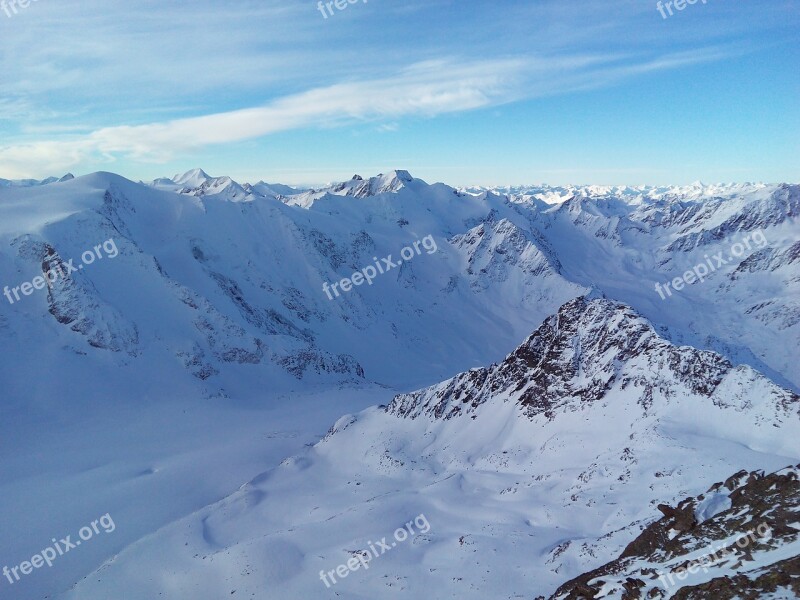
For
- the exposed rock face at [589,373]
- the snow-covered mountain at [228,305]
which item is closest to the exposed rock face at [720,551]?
the exposed rock face at [589,373]

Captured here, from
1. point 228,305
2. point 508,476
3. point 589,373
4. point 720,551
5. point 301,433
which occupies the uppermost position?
point 228,305

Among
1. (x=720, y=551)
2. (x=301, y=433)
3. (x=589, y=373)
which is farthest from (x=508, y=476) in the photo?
(x=301, y=433)

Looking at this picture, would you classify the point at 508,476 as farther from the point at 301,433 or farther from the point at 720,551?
the point at 301,433

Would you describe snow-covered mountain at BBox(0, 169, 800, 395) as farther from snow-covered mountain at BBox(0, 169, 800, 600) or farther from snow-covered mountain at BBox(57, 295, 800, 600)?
snow-covered mountain at BBox(57, 295, 800, 600)

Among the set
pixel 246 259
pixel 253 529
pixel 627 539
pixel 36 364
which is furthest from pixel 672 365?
pixel 246 259

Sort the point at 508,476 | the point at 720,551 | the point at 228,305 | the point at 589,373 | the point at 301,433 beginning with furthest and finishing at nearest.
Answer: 1. the point at 228,305
2. the point at 301,433
3. the point at 589,373
4. the point at 508,476
5. the point at 720,551

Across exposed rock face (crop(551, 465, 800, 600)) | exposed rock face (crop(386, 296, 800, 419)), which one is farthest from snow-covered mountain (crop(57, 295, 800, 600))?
exposed rock face (crop(551, 465, 800, 600))

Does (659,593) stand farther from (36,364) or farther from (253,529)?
(36,364)

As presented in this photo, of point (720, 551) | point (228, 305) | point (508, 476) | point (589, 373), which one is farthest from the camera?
point (228, 305)
